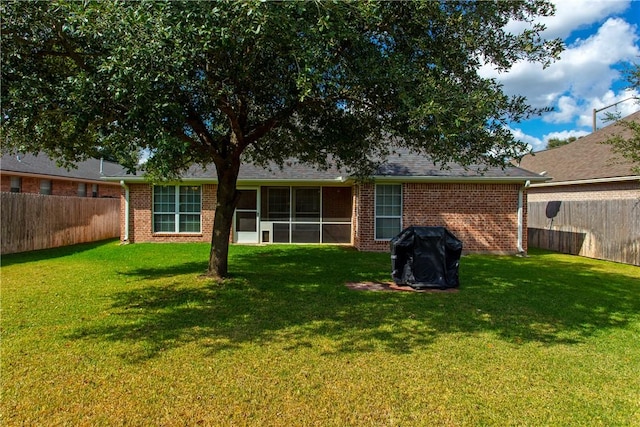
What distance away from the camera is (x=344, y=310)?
6391 millimetres

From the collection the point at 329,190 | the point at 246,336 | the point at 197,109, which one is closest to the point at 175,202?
the point at 329,190

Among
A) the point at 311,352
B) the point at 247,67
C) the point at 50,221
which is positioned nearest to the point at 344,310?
the point at 311,352

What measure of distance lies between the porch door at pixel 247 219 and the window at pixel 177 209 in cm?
146

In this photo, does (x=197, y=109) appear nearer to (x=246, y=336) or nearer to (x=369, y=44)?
(x=369, y=44)

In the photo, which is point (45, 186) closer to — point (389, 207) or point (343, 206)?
point (343, 206)

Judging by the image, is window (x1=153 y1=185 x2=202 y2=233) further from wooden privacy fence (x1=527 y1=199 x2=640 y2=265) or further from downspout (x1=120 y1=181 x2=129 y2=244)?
wooden privacy fence (x1=527 y1=199 x2=640 y2=265)

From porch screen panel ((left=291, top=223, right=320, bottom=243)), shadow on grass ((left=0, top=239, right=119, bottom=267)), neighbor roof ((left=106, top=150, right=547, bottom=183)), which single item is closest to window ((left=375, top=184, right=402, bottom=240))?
neighbor roof ((left=106, top=150, right=547, bottom=183))

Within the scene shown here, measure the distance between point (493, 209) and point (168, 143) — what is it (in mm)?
12016

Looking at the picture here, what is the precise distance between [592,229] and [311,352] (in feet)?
42.4

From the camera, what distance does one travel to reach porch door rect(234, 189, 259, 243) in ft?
51.5

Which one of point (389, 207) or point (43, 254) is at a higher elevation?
point (389, 207)

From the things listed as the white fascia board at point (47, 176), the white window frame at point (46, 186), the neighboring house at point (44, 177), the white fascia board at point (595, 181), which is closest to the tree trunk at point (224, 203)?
the neighboring house at point (44, 177)

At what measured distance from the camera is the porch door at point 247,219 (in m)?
15.7

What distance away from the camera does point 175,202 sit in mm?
15305
